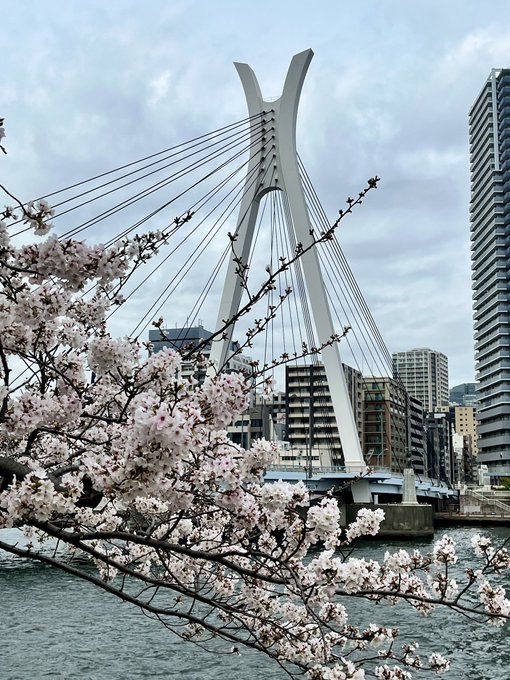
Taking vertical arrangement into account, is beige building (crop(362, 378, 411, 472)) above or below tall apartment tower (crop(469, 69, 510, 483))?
below

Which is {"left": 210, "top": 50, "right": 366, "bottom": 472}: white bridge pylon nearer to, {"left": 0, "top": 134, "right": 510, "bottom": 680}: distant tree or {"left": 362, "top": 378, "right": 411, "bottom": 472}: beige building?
{"left": 0, "top": 134, "right": 510, "bottom": 680}: distant tree

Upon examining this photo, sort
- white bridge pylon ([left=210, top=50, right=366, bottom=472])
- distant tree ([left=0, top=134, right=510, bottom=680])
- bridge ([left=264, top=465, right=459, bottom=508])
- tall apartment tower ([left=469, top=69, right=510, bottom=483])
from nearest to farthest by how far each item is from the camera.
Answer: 1. distant tree ([left=0, top=134, right=510, bottom=680])
2. white bridge pylon ([left=210, top=50, right=366, bottom=472])
3. bridge ([left=264, top=465, right=459, bottom=508])
4. tall apartment tower ([left=469, top=69, right=510, bottom=483])

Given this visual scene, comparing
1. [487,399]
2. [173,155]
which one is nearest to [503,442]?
[487,399]

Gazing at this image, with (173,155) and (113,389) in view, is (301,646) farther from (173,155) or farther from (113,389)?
(173,155)

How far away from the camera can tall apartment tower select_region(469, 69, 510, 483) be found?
93812 millimetres

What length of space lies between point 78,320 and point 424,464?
10317 cm

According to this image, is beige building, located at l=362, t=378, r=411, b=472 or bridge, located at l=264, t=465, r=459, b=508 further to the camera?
beige building, located at l=362, t=378, r=411, b=472

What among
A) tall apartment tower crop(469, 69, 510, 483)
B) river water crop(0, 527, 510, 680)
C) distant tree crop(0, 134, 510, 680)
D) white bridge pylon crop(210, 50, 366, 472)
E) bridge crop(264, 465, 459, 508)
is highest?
tall apartment tower crop(469, 69, 510, 483)

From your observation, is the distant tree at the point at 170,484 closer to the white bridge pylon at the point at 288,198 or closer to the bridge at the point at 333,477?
the white bridge pylon at the point at 288,198

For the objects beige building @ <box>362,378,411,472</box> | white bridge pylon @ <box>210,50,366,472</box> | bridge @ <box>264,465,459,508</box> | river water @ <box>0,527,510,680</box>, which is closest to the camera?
river water @ <box>0,527,510,680</box>

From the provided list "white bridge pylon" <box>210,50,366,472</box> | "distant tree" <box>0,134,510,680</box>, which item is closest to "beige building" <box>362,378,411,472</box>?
"white bridge pylon" <box>210,50,366,472</box>

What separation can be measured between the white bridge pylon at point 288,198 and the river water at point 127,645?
1222cm

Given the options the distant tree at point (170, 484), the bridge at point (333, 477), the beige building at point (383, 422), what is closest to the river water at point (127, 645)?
the distant tree at point (170, 484)

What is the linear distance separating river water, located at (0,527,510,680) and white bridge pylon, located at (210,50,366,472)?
12.2m
